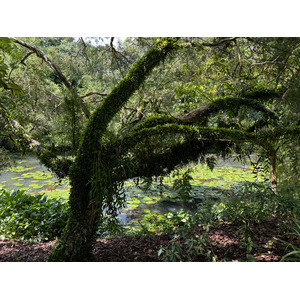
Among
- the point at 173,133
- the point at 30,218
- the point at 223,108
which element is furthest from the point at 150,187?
the point at 173,133

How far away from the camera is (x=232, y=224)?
2570mm

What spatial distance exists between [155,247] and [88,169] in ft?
3.35

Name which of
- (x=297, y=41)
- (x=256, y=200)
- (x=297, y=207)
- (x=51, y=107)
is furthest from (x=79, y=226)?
(x=297, y=41)

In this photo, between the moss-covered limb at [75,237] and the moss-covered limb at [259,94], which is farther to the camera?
the moss-covered limb at [259,94]

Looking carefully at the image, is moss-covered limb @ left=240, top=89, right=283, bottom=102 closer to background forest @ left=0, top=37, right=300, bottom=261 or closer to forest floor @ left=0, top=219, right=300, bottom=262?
background forest @ left=0, top=37, right=300, bottom=261

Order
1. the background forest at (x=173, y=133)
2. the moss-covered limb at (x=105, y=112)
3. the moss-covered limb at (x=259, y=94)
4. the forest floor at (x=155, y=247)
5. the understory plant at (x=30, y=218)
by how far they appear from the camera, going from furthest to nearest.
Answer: the understory plant at (x=30, y=218)
the moss-covered limb at (x=259, y=94)
the forest floor at (x=155, y=247)
the background forest at (x=173, y=133)
the moss-covered limb at (x=105, y=112)

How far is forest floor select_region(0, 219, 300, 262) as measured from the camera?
76.9 inches

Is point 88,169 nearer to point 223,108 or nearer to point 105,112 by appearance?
point 105,112

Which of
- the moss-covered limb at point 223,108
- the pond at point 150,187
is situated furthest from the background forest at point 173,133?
the pond at point 150,187

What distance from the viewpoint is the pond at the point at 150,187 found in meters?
3.81

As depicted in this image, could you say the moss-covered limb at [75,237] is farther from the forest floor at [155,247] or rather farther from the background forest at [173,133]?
the forest floor at [155,247]

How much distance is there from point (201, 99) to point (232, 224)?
69.6 inches

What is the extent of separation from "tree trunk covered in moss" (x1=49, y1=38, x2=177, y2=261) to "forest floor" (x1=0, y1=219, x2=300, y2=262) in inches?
10.3

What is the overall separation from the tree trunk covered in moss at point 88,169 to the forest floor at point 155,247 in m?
0.26
